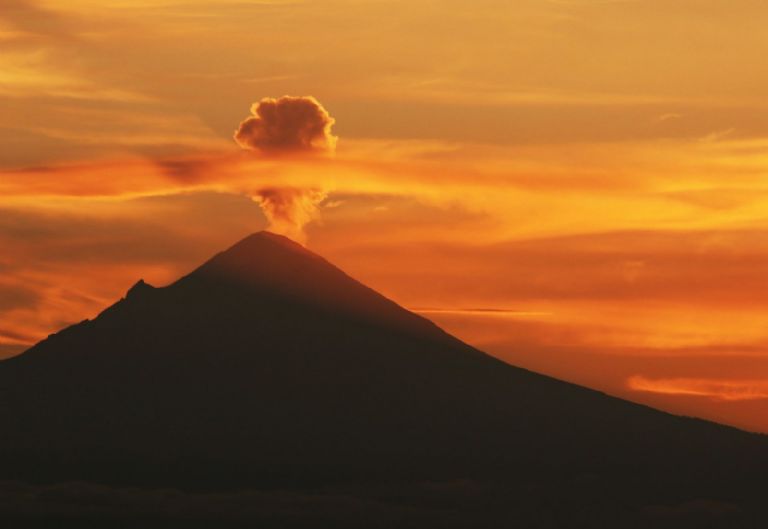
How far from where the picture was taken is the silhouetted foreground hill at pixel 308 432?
177250mm

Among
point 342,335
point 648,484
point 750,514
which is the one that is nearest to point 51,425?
point 342,335

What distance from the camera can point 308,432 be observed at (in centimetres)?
18062

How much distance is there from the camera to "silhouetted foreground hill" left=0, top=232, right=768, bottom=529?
582ft

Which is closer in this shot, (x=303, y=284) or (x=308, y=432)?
(x=308, y=432)

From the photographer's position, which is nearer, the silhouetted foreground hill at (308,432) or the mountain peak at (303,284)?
the silhouetted foreground hill at (308,432)

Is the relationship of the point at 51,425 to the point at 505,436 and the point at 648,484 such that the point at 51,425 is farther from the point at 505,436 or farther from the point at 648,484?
the point at 648,484

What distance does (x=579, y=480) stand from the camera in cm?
18175

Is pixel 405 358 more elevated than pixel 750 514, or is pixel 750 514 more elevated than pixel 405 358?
pixel 405 358

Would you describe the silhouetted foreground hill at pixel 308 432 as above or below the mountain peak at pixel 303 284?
below

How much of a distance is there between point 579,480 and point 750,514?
18.8 m

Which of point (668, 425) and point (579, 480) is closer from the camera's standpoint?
point (579, 480)

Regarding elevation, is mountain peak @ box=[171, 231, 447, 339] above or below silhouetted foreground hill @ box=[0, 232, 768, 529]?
above

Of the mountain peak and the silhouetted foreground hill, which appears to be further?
the mountain peak

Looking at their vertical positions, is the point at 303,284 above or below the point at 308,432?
above
